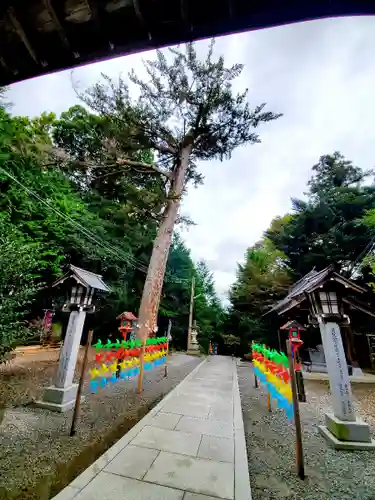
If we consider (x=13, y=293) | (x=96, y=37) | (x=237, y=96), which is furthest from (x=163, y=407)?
(x=237, y=96)

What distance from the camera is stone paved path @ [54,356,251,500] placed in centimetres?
231

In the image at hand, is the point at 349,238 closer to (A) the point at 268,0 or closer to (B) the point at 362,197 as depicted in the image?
(B) the point at 362,197

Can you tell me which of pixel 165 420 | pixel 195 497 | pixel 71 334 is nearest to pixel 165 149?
pixel 71 334

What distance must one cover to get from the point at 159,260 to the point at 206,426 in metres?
7.01

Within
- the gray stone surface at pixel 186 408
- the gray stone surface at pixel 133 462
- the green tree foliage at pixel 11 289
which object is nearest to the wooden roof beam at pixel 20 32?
the gray stone surface at pixel 133 462

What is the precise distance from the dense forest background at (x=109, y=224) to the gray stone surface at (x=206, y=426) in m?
4.39

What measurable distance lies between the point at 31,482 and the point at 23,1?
4136mm

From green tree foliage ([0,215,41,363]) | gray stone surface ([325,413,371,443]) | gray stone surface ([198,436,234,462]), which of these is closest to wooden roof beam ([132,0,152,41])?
gray stone surface ([198,436,234,462])

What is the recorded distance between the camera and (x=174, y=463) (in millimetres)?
2881

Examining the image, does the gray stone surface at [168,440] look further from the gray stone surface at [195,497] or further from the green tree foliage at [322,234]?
the green tree foliage at [322,234]

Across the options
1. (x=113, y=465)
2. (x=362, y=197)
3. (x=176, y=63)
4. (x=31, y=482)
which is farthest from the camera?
(x=362, y=197)

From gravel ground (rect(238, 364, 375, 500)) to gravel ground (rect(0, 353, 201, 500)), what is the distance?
2.23 metres

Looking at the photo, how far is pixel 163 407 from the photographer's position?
16.4 ft

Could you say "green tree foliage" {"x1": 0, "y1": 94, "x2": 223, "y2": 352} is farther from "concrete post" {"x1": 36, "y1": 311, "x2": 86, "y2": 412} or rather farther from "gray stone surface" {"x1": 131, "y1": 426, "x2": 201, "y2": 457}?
"gray stone surface" {"x1": 131, "y1": 426, "x2": 201, "y2": 457}
